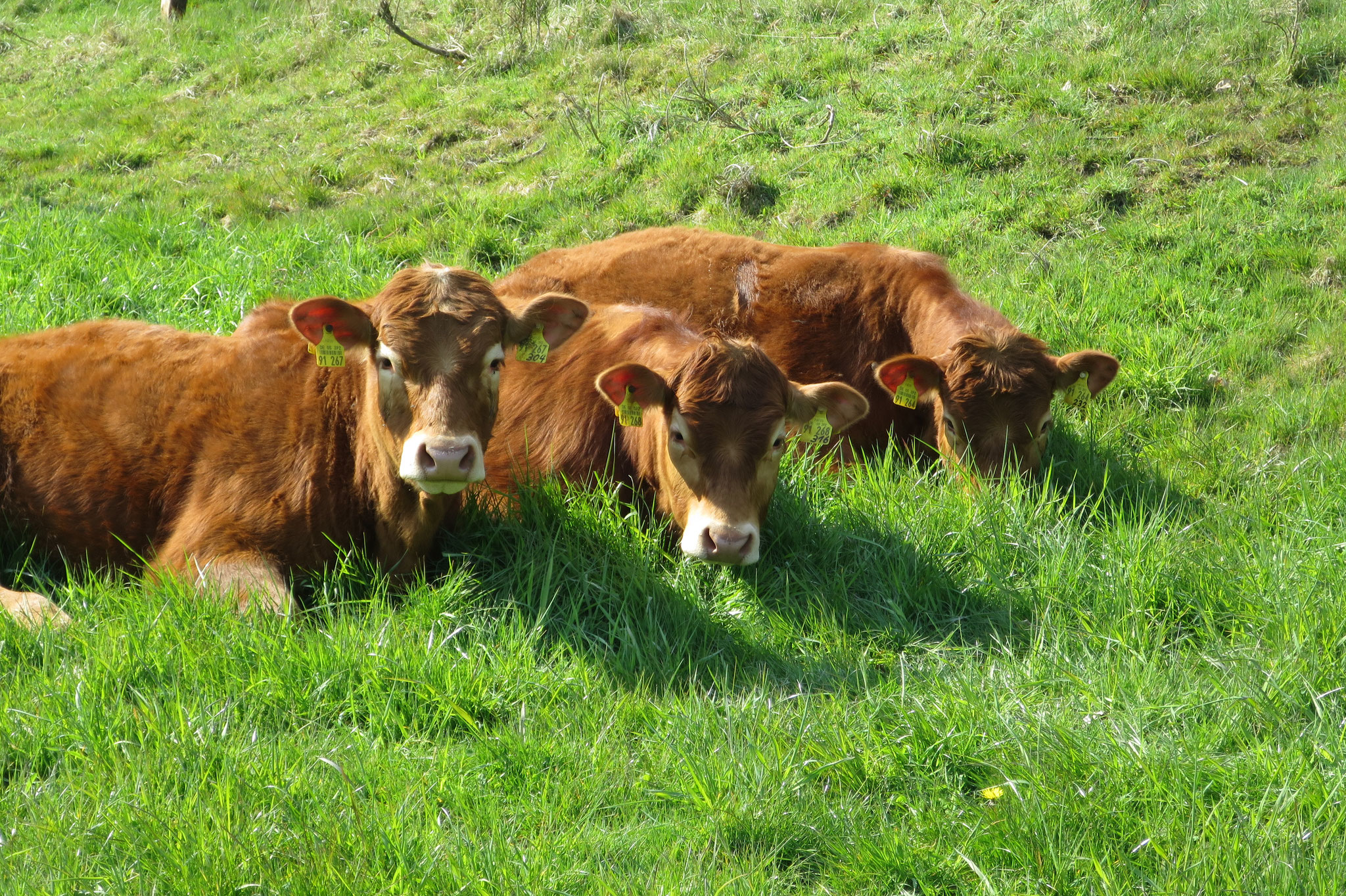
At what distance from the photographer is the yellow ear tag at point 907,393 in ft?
20.8

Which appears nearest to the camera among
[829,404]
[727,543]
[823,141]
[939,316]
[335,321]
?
[727,543]

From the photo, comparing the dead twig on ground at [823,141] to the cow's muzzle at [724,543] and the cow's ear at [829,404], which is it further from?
the cow's muzzle at [724,543]

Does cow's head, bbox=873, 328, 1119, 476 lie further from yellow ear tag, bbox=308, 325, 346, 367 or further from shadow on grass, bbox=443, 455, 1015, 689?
yellow ear tag, bbox=308, 325, 346, 367

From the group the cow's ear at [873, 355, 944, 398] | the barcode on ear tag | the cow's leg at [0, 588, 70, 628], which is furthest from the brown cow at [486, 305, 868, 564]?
the cow's leg at [0, 588, 70, 628]

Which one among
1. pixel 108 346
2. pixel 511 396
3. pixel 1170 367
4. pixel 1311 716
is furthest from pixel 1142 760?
pixel 108 346

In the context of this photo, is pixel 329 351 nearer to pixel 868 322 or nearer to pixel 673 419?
pixel 673 419

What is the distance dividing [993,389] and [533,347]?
2620 millimetres

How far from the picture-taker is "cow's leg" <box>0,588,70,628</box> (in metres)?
4.29

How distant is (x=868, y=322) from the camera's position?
24.0 feet

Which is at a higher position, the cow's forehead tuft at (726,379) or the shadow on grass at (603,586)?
the cow's forehead tuft at (726,379)

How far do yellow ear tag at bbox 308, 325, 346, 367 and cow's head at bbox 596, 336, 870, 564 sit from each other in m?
1.16

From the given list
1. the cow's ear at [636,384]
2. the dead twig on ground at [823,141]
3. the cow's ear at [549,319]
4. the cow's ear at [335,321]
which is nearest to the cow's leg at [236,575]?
the cow's ear at [335,321]

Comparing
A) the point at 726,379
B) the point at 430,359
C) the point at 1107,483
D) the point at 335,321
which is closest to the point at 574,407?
the point at 726,379

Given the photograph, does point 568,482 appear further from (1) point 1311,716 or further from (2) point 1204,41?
(2) point 1204,41
